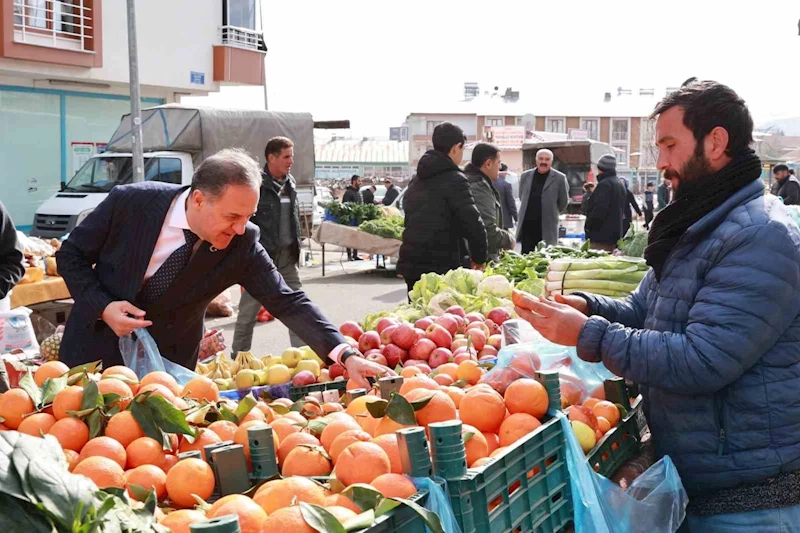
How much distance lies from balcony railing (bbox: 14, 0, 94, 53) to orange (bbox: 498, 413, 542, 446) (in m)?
19.0

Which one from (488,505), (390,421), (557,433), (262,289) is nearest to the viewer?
(488,505)

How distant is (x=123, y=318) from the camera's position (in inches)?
134

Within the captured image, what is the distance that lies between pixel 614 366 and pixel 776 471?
54 cm

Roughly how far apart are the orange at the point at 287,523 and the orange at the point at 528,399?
997 mm

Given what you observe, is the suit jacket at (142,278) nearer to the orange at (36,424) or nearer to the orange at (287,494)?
→ the orange at (36,424)

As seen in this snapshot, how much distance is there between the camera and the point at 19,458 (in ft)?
4.96

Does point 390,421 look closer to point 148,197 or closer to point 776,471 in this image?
point 776,471

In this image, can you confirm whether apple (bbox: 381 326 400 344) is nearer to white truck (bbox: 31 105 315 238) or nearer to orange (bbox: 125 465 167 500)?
orange (bbox: 125 465 167 500)

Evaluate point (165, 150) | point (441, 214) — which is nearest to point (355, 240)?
point (165, 150)

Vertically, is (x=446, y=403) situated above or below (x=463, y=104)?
below

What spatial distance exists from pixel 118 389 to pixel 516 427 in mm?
1160

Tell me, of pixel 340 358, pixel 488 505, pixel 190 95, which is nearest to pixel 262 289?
pixel 340 358

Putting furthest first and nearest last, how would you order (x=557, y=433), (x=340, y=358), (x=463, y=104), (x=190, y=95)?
1. (x=463, y=104)
2. (x=190, y=95)
3. (x=340, y=358)
4. (x=557, y=433)

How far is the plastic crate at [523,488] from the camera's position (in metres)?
1.98
